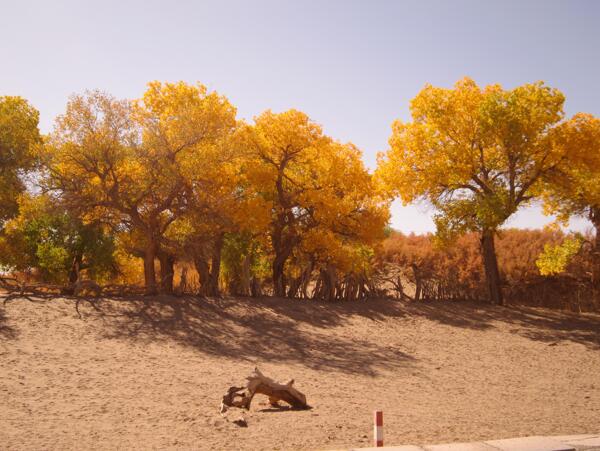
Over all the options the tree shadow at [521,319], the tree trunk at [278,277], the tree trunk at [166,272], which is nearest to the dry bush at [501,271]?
the tree shadow at [521,319]

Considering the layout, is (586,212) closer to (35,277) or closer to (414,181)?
(414,181)

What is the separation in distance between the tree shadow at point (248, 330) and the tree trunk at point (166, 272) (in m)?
1.41

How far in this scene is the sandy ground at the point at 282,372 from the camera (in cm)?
689

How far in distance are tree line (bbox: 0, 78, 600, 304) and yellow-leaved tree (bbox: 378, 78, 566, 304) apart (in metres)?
0.06

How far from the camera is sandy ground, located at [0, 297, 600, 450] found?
6.89m

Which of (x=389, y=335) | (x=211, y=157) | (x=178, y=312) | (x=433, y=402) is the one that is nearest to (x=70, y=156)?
(x=211, y=157)

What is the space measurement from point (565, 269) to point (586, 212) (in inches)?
104

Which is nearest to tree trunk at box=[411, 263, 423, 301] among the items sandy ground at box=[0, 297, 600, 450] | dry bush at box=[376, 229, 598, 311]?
dry bush at box=[376, 229, 598, 311]

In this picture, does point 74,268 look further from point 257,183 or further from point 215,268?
point 257,183

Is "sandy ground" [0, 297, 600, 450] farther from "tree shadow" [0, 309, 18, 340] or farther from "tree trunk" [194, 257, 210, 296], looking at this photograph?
"tree trunk" [194, 257, 210, 296]

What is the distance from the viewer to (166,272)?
62.0ft

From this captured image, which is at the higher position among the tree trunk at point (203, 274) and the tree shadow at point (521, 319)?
the tree trunk at point (203, 274)

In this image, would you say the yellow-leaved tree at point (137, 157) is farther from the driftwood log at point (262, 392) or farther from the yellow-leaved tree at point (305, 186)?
the driftwood log at point (262, 392)

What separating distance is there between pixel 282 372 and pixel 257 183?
9883mm
